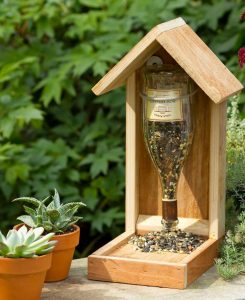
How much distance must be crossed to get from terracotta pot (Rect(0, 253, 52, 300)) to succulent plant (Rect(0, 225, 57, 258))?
0.02m

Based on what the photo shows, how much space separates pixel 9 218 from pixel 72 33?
97cm

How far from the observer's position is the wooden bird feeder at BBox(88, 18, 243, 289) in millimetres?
3316

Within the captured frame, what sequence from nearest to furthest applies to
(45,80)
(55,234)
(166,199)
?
(55,234), (166,199), (45,80)

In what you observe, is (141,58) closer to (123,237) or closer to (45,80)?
(123,237)

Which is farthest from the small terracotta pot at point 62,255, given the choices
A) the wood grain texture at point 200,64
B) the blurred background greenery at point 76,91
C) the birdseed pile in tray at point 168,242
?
the blurred background greenery at point 76,91

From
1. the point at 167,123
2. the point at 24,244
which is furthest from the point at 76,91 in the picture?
the point at 24,244

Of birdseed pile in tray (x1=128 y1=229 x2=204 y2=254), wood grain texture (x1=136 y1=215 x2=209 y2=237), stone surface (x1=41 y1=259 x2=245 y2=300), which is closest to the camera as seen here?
stone surface (x1=41 y1=259 x2=245 y2=300)

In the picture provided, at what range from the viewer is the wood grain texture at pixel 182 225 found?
3592 mm

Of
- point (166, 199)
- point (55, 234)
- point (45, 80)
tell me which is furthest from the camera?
point (45, 80)

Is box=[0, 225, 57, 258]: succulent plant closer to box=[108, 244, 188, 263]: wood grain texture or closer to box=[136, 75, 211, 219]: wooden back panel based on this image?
box=[108, 244, 188, 263]: wood grain texture

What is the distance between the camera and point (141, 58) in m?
3.51

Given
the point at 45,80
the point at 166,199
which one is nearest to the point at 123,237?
the point at 166,199

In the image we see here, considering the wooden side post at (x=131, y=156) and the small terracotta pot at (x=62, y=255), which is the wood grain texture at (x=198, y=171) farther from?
the small terracotta pot at (x=62, y=255)

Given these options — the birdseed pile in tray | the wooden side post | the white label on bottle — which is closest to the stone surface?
the birdseed pile in tray
